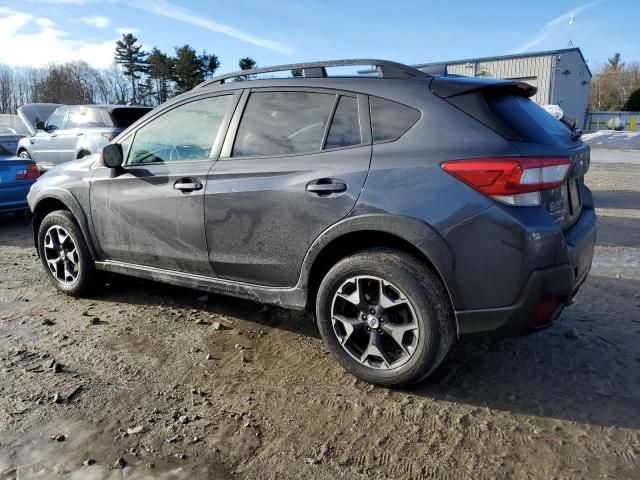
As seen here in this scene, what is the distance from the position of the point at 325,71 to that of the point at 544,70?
37330 mm

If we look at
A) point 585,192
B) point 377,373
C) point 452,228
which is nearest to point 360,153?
point 452,228

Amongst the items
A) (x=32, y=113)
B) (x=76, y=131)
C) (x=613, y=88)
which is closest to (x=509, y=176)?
(x=76, y=131)

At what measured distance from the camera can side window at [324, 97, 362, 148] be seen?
309 centimetres

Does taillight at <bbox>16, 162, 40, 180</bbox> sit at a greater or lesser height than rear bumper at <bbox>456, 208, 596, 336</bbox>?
greater

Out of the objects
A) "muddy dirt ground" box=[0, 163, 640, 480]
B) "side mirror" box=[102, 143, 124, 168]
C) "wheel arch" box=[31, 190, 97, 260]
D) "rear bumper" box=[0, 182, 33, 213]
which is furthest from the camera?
"rear bumper" box=[0, 182, 33, 213]

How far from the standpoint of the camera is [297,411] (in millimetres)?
2854

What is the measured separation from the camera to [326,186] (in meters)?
3.04

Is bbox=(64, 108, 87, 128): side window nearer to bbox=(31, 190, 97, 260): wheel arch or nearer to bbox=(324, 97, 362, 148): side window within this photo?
bbox=(31, 190, 97, 260): wheel arch

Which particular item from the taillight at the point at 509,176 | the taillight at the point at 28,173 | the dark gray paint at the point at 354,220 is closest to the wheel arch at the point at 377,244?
the dark gray paint at the point at 354,220

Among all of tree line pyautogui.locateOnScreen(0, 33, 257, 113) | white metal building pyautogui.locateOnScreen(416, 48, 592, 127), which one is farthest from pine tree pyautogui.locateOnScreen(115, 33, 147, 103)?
white metal building pyautogui.locateOnScreen(416, 48, 592, 127)

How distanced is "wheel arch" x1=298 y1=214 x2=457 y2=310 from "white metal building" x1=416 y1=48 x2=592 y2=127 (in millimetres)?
33683

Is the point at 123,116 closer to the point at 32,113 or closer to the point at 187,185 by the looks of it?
the point at 187,185

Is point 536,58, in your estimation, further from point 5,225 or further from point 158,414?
point 158,414

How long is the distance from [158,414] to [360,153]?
186 cm
